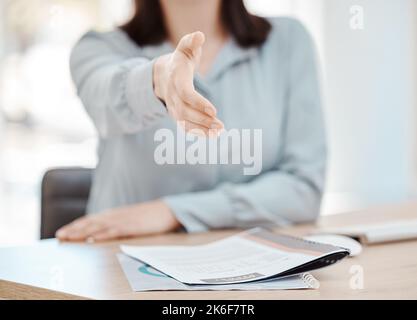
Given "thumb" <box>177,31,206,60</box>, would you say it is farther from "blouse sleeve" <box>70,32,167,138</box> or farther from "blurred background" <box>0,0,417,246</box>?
"blurred background" <box>0,0,417,246</box>

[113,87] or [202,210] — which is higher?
[113,87]

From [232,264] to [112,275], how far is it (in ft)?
0.37

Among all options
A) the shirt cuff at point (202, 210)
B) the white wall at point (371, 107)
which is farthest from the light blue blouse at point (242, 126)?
the white wall at point (371, 107)

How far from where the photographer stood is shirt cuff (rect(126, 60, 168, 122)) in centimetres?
75

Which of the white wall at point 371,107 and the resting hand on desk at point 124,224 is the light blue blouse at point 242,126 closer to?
the resting hand on desk at point 124,224

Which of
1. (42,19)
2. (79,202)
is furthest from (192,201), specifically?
(42,19)

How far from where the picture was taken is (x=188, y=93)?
63 centimetres

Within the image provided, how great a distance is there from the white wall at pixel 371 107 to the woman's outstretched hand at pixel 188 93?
7.29 ft

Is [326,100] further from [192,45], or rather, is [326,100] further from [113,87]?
[192,45]

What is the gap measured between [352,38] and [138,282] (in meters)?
2.54

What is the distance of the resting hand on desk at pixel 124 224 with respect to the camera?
97 centimetres

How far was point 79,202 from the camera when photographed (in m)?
1.35

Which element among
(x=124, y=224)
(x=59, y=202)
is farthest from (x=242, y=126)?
(x=59, y=202)

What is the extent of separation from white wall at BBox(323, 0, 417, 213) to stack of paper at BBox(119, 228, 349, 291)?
2.08 meters
